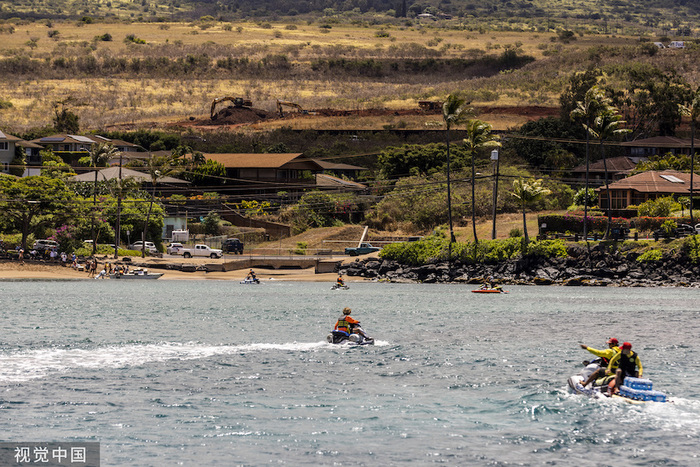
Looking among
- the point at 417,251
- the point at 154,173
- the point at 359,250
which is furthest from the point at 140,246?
the point at 417,251

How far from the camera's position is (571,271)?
74000mm

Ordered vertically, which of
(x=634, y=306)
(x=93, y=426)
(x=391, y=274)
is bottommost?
(x=391, y=274)

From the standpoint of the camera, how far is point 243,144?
146125 mm

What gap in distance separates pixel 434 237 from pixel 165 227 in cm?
3476

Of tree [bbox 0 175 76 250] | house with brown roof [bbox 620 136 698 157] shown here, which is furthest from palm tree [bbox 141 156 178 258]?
house with brown roof [bbox 620 136 698 157]

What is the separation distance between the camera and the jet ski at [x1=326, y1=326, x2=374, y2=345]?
3456 centimetres

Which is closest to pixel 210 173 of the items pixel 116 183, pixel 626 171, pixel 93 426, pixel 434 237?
pixel 116 183

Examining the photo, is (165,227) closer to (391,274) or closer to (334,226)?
(334,226)

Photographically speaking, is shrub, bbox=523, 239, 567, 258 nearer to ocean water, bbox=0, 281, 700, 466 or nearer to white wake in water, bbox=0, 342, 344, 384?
ocean water, bbox=0, 281, 700, 466

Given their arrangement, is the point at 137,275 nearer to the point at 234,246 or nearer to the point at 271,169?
the point at 234,246

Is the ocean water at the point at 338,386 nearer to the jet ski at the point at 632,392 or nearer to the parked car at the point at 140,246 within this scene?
the jet ski at the point at 632,392

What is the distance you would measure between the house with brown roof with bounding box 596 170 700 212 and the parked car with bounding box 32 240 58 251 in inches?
2221

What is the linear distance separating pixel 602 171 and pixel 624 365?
3550 inches

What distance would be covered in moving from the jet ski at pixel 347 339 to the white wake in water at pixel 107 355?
366 mm
